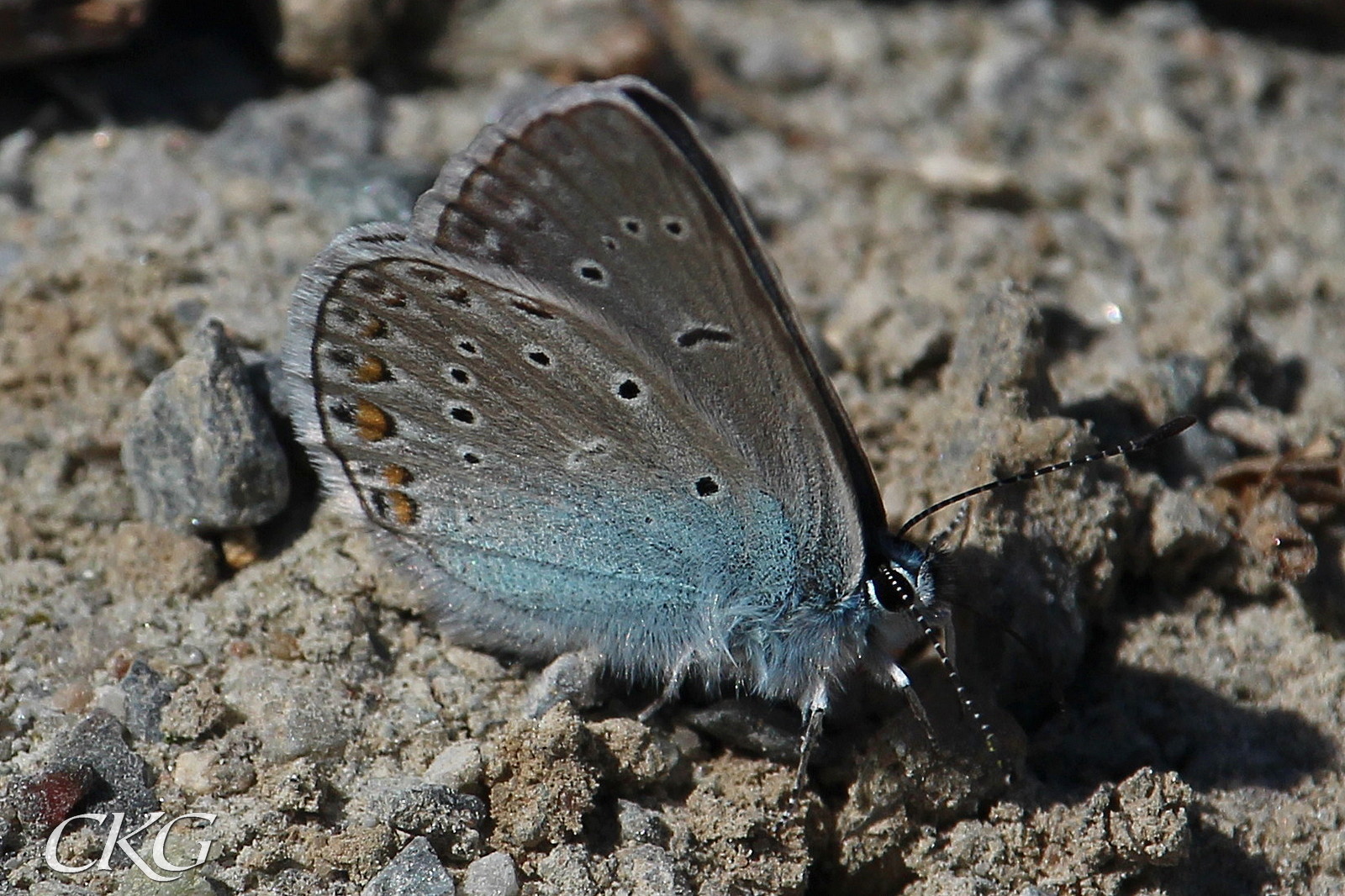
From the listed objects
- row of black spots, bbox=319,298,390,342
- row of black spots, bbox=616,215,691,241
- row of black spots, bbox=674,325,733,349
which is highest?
row of black spots, bbox=616,215,691,241

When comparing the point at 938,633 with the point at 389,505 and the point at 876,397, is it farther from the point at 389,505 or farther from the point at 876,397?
the point at 389,505

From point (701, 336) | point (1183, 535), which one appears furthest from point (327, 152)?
point (1183, 535)

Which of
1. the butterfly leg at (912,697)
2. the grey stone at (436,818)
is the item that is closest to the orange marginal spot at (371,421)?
the grey stone at (436,818)

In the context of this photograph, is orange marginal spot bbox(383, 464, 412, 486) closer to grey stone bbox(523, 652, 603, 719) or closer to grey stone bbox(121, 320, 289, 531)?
grey stone bbox(121, 320, 289, 531)

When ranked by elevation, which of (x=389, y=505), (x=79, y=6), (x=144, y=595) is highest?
(x=79, y=6)

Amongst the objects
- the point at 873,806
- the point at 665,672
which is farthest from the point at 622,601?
the point at 873,806

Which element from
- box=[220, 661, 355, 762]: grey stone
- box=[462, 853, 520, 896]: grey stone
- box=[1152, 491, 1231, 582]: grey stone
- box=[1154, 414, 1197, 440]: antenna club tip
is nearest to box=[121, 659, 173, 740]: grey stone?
box=[220, 661, 355, 762]: grey stone

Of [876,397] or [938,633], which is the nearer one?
[938,633]

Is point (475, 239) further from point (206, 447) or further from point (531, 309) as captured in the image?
point (206, 447)
